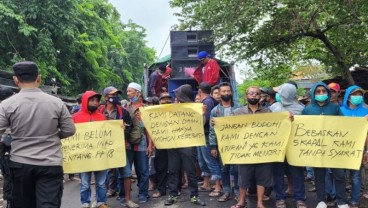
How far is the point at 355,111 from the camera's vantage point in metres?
5.68

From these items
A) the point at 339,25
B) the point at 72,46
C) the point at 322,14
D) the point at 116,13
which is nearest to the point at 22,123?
the point at 322,14

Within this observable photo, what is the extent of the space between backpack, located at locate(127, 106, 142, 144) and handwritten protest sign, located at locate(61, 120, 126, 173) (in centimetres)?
29

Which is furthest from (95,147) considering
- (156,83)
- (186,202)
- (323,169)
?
(156,83)

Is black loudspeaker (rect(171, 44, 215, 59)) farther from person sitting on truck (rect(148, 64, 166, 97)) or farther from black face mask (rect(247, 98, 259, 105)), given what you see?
black face mask (rect(247, 98, 259, 105))

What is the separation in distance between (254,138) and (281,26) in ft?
18.9

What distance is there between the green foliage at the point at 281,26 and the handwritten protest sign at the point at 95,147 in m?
4.80

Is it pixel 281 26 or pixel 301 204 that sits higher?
pixel 281 26

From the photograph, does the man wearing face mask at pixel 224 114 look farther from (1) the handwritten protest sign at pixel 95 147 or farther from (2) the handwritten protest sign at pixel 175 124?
(1) the handwritten protest sign at pixel 95 147

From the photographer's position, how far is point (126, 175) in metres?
5.94

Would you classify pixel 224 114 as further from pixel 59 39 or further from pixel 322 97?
pixel 59 39

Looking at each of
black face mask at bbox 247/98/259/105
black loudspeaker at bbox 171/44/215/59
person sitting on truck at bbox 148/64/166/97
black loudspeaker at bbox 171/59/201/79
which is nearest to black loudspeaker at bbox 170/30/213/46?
black loudspeaker at bbox 171/44/215/59

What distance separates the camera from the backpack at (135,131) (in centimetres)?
601

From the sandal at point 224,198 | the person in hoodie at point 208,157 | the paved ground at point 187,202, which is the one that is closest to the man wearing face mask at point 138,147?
the paved ground at point 187,202

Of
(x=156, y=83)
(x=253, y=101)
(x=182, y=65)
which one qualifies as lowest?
(x=253, y=101)
